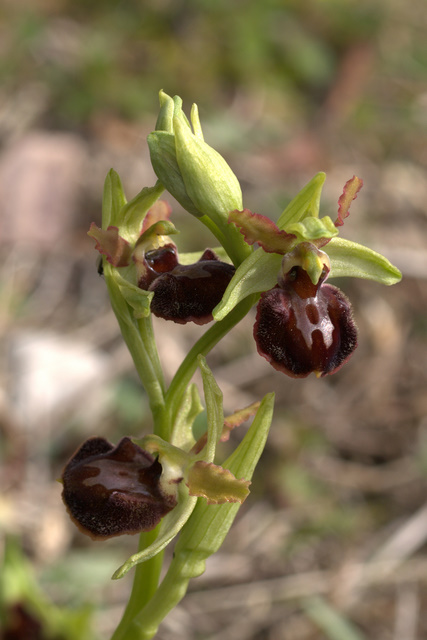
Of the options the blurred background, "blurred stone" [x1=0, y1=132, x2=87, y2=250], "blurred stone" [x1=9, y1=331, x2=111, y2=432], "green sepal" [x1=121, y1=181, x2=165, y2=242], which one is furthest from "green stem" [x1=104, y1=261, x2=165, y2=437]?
"blurred stone" [x1=0, y1=132, x2=87, y2=250]

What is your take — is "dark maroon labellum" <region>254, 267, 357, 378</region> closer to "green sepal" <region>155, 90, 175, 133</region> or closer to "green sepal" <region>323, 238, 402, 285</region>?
"green sepal" <region>323, 238, 402, 285</region>

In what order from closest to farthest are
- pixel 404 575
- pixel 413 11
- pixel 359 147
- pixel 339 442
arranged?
pixel 404 575
pixel 339 442
pixel 359 147
pixel 413 11

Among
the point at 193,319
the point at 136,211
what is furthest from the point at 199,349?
the point at 136,211

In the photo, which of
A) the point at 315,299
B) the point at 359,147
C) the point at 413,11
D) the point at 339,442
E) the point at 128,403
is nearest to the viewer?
the point at 315,299

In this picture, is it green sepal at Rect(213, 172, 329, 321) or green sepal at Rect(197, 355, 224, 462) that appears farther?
green sepal at Rect(197, 355, 224, 462)

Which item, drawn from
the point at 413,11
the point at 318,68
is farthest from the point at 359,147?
the point at 413,11

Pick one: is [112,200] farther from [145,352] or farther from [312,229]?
[312,229]

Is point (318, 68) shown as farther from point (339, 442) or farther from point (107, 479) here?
point (107, 479)
